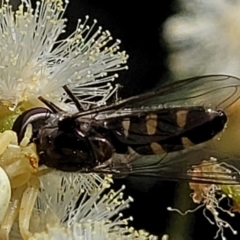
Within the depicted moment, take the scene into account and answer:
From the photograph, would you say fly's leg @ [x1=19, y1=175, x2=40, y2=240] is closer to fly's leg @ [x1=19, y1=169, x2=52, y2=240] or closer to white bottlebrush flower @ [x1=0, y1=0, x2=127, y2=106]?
fly's leg @ [x1=19, y1=169, x2=52, y2=240]

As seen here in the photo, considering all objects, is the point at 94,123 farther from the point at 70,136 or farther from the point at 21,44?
the point at 21,44

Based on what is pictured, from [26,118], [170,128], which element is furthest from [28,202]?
[170,128]

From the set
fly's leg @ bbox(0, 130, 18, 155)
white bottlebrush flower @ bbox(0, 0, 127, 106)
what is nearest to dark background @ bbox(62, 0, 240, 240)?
white bottlebrush flower @ bbox(0, 0, 127, 106)

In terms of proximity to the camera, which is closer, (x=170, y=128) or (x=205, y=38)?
(x=170, y=128)

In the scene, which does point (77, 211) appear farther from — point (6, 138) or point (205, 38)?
point (205, 38)

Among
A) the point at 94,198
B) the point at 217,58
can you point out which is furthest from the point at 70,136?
the point at 217,58

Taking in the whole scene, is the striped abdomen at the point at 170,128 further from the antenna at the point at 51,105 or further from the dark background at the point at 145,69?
the dark background at the point at 145,69

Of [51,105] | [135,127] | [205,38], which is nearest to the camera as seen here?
[135,127]
